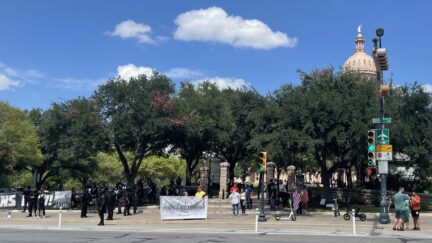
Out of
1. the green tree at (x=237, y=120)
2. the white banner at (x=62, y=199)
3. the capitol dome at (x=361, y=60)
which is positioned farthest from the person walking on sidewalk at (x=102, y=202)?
the capitol dome at (x=361, y=60)

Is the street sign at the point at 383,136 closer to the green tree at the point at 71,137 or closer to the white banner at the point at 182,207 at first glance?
the white banner at the point at 182,207

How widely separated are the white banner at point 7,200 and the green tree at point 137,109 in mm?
7111

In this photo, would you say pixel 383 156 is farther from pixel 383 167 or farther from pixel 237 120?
pixel 237 120

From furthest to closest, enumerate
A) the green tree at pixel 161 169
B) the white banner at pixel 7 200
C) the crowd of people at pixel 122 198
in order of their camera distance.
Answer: the green tree at pixel 161 169
the white banner at pixel 7 200
the crowd of people at pixel 122 198

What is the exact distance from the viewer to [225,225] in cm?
2292

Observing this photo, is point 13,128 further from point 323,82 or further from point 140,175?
point 140,175

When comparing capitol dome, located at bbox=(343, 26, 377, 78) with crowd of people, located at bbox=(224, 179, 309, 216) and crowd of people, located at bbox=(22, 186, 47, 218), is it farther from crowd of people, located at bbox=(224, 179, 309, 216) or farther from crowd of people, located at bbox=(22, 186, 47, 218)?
crowd of people, located at bbox=(22, 186, 47, 218)

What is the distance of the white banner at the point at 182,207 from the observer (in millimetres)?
25047

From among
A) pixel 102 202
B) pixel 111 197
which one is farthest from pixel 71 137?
pixel 102 202

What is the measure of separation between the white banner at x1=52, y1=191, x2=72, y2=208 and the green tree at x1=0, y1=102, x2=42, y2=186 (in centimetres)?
1362

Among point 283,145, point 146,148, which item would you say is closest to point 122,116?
point 146,148

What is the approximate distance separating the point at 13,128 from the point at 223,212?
24.6m

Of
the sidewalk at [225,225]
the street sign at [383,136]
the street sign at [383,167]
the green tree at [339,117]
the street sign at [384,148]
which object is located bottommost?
the sidewalk at [225,225]

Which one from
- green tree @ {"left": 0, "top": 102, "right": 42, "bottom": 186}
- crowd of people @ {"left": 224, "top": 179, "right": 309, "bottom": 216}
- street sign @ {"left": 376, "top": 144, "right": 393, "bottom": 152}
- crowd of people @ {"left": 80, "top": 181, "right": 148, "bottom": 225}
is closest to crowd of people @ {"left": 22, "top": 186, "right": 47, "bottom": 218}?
crowd of people @ {"left": 80, "top": 181, "right": 148, "bottom": 225}
